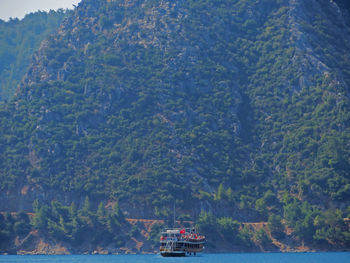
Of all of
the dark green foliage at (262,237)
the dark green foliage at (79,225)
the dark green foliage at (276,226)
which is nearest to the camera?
the dark green foliage at (79,225)

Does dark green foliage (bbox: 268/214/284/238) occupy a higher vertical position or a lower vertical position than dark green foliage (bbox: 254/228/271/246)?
higher

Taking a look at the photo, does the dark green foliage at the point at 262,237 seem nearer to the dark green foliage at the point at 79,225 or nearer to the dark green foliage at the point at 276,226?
the dark green foliage at the point at 276,226

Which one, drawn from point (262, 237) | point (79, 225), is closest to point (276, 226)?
point (262, 237)

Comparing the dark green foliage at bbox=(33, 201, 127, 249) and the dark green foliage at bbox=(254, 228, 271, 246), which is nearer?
the dark green foliage at bbox=(33, 201, 127, 249)

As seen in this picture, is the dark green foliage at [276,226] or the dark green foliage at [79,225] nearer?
the dark green foliage at [79,225]

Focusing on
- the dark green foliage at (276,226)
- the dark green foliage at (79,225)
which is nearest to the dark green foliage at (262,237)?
the dark green foliage at (276,226)

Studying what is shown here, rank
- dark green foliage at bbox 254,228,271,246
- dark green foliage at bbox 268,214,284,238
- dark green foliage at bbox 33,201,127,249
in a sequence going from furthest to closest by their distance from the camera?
1. dark green foliage at bbox 268,214,284,238
2. dark green foliage at bbox 254,228,271,246
3. dark green foliage at bbox 33,201,127,249

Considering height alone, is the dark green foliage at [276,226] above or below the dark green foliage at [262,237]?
above

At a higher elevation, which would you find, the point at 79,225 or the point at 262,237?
the point at 79,225

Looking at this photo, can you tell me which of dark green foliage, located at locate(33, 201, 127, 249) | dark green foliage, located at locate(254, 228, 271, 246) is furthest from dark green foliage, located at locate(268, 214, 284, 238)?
dark green foliage, located at locate(33, 201, 127, 249)

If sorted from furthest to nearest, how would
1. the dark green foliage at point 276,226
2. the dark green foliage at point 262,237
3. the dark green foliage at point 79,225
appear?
the dark green foliage at point 276,226 → the dark green foliage at point 262,237 → the dark green foliage at point 79,225

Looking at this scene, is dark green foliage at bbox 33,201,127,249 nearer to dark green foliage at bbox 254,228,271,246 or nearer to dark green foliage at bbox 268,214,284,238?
dark green foliage at bbox 254,228,271,246

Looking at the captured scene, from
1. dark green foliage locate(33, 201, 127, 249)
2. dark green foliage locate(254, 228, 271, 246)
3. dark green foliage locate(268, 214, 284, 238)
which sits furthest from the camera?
dark green foliage locate(268, 214, 284, 238)

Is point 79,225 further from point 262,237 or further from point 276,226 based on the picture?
point 276,226
